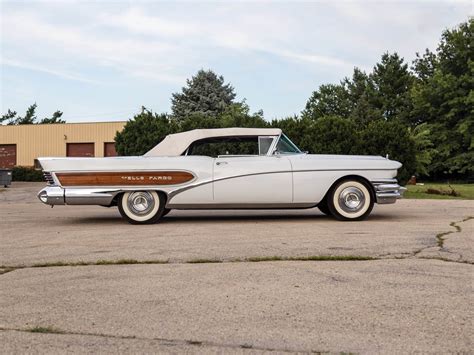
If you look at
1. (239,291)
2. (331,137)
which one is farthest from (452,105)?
(239,291)

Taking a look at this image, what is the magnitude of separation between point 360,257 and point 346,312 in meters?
1.86

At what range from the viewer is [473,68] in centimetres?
4838

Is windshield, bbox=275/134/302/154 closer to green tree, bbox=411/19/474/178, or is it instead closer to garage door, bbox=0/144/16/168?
garage door, bbox=0/144/16/168

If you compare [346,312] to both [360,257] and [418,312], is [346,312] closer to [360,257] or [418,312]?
[418,312]

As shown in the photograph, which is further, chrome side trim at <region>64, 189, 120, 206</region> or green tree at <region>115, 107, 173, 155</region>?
green tree at <region>115, 107, 173, 155</region>

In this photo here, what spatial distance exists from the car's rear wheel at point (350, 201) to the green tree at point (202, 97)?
39.6 meters

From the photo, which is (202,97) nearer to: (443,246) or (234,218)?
(234,218)

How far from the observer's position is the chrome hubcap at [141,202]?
835 cm

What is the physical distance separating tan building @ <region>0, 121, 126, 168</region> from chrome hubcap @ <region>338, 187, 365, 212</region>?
33.4 m

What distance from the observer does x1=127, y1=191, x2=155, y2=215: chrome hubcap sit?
8.35 m

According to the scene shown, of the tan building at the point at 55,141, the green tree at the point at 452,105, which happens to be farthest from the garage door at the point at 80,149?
the green tree at the point at 452,105

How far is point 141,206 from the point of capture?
8367 mm

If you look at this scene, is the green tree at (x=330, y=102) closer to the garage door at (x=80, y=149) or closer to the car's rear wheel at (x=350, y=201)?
the garage door at (x=80, y=149)

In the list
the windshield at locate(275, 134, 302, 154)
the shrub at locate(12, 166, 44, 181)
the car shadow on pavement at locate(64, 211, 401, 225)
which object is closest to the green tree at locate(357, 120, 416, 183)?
the car shadow on pavement at locate(64, 211, 401, 225)
